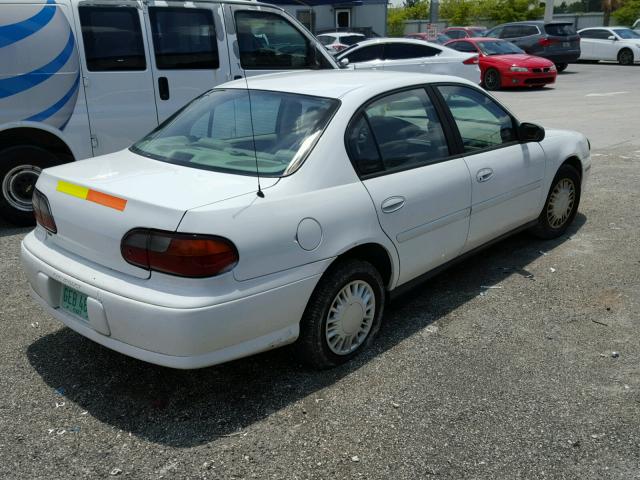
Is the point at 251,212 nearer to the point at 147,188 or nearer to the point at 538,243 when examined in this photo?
the point at 147,188

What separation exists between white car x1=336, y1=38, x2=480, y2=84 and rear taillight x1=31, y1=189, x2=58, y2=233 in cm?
1060

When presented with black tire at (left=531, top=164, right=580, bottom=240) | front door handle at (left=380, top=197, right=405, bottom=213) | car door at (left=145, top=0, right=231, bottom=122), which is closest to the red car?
car door at (left=145, top=0, right=231, bottom=122)

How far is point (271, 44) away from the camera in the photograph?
22.9ft

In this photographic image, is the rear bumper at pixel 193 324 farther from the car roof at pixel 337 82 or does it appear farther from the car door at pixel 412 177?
the car roof at pixel 337 82

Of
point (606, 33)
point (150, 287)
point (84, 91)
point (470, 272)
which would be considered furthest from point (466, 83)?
point (606, 33)

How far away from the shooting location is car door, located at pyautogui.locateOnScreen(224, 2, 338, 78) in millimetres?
6719

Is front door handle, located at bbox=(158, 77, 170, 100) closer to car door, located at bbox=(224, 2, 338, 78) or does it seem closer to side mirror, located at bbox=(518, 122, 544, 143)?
car door, located at bbox=(224, 2, 338, 78)

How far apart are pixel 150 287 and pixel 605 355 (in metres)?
2.58

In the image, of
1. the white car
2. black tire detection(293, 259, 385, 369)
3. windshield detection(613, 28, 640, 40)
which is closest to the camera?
black tire detection(293, 259, 385, 369)

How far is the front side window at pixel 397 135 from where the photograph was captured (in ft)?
11.5

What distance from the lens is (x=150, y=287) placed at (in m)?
2.79

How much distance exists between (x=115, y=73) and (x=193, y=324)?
13.6ft

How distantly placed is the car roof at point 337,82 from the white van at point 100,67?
2.39 meters

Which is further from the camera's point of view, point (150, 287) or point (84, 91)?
point (84, 91)
